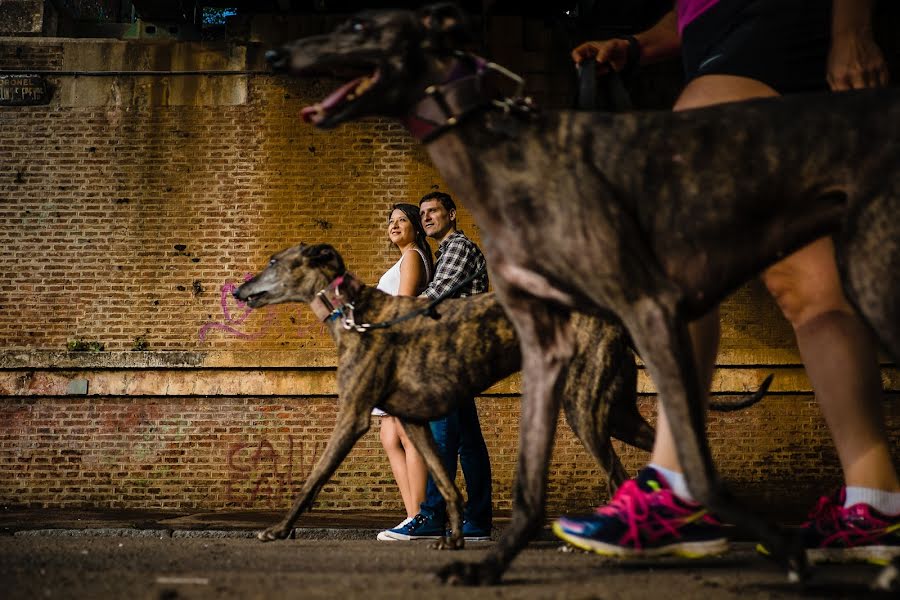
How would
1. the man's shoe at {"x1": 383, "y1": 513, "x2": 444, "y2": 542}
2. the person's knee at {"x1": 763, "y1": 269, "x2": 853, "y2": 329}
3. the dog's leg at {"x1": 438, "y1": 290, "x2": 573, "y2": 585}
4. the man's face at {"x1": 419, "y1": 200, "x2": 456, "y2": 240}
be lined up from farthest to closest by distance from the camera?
the man's face at {"x1": 419, "y1": 200, "x2": 456, "y2": 240} < the man's shoe at {"x1": 383, "y1": 513, "x2": 444, "y2": 542} < the person's knee at {"x1": 763, "y1": 269, "x2": 853, "y2": 329} < the dog's leg at {"x1": 438, "y1": 290, "x2": 573, "y2": 585}

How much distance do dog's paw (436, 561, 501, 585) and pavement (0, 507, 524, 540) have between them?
3.63 meters

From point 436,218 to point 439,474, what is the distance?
2.02 m

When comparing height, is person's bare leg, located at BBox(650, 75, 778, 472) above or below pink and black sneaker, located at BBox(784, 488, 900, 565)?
above

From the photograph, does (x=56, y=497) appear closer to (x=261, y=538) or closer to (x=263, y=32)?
(x=263, y=32)

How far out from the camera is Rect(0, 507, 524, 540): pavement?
6.91m

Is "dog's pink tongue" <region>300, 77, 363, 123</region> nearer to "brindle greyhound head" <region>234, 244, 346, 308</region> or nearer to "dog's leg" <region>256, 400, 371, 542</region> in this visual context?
"dog's leg" <region>256, 400, 371, 542</region>

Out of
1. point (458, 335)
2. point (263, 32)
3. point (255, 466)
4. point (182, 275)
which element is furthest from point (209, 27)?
point (458, 335)

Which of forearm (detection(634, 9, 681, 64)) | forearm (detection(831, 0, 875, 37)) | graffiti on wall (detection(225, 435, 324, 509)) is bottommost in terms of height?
graffiti on wall (detection(225, 435, 324, 509))

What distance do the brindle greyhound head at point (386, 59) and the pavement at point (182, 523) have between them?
3.98 metres

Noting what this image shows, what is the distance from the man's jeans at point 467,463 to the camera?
5469mm

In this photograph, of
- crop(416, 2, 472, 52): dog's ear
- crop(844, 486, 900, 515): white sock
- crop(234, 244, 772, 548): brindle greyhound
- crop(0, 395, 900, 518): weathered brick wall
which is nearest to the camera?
crop(416, 2, 472, 52): dog's ear

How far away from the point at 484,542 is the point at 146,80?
336 inches

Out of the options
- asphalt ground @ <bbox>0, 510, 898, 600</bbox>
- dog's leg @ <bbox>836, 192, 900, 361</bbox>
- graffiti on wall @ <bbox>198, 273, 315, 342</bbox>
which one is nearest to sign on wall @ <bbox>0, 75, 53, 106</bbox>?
graffiti on wall @ <bbox>198, 273, 315, 342</bbox>

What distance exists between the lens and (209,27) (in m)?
11.8
